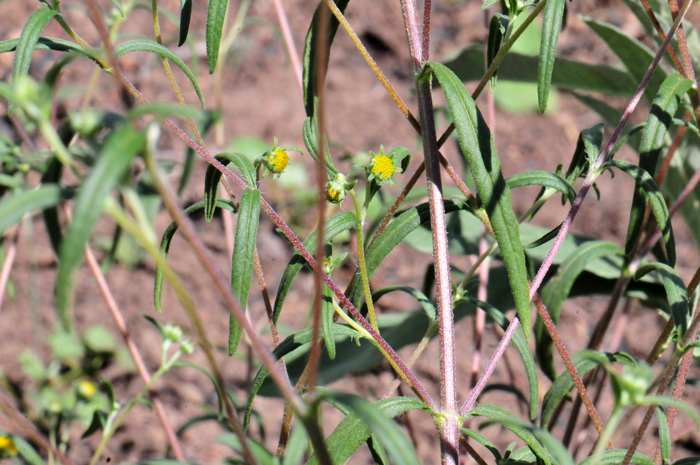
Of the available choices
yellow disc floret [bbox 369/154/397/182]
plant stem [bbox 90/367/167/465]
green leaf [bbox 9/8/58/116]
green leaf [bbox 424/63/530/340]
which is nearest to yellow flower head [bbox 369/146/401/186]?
yellow disc floret [bbox 369/154/397/182]

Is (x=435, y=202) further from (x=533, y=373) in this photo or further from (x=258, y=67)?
(x=258, y=67)

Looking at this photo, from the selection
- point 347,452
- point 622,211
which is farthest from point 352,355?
point 622,211

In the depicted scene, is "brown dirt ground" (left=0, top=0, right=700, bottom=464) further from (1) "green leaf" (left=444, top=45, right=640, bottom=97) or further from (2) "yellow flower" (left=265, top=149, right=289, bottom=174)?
(2) "yellow flower" (left=265, top=149, right=289, bottom=174)

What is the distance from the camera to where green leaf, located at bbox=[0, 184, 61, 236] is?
306 mm

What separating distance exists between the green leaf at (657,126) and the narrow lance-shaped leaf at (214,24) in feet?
1.49

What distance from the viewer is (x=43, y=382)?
152cm

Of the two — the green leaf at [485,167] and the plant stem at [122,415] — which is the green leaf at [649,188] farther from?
the plant stem at [122,415]

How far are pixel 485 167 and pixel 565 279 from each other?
335 mm

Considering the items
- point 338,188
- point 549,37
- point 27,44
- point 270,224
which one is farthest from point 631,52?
point 270,224

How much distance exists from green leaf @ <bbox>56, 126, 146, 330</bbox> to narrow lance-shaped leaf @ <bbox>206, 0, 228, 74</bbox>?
0.90 ft

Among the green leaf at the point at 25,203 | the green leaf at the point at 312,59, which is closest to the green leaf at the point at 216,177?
the green leaf at the point at 312,59

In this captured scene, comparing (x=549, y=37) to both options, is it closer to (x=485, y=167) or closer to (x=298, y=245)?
(x=485, y=167)

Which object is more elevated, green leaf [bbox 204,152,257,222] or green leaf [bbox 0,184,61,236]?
green leaf [bbox 204,152,257,222]

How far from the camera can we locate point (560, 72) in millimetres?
1096
